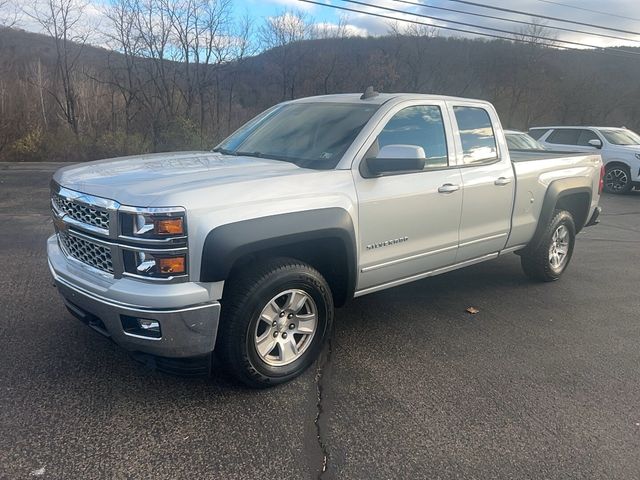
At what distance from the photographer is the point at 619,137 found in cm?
1444

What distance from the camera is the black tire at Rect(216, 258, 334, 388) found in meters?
3.02

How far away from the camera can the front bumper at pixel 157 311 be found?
2709mm

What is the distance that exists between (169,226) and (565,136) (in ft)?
48.4

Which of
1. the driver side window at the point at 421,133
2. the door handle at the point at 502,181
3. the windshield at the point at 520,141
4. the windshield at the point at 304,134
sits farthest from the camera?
the windshield at the point at 520,141

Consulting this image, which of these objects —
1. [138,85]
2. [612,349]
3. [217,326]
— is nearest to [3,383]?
[217,326]

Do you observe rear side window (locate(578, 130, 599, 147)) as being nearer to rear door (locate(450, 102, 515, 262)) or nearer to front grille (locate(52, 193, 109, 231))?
rear door (locate(450, 102, 515, 262))

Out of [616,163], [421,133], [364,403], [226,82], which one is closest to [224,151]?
[421,133]

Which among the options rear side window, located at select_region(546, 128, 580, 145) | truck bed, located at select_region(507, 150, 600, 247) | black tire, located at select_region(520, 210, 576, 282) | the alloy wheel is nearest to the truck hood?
the alloy wheel

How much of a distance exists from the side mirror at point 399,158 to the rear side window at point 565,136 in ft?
42.8

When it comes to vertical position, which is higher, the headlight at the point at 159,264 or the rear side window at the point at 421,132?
the rear side window at the point at 421,132

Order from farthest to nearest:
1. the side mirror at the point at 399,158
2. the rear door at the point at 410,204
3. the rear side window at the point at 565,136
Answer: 1. the rear side window at the point at 565,136
2. the rear door at the point at 410,204
3. the side mirror at the point at 399,158

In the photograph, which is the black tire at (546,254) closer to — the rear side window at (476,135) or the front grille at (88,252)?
the rear side window at (476,135)

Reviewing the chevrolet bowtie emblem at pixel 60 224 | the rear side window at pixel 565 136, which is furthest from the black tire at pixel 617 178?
the chevrolet bowtie emblem at pixel 60 224

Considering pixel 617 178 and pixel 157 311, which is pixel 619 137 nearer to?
pixel 617 178
